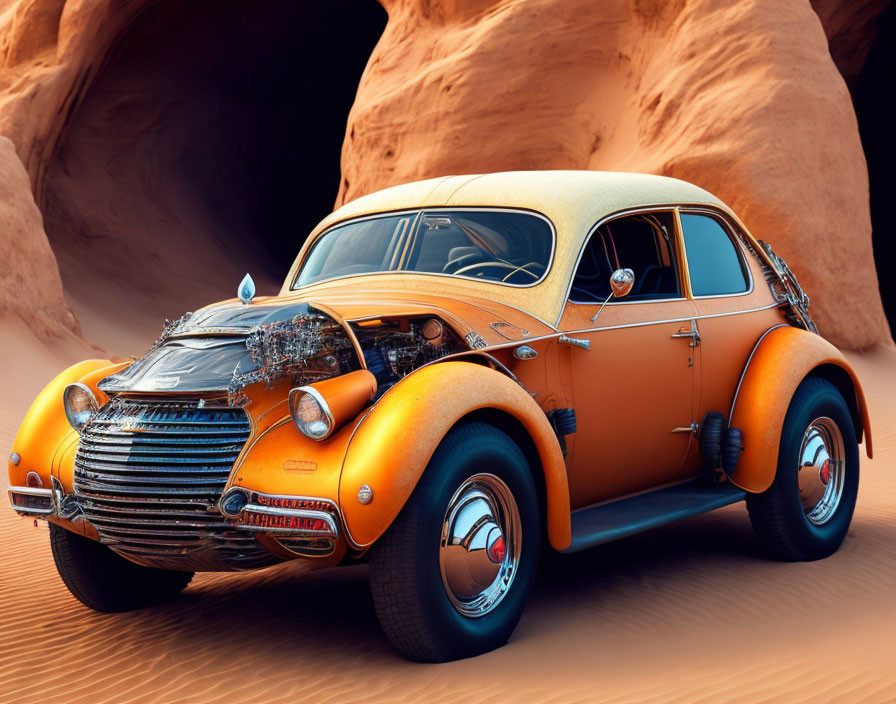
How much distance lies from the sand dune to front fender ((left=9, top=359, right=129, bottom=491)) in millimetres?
764

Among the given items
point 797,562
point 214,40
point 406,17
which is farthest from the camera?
point 214,40

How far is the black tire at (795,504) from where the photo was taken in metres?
5.34

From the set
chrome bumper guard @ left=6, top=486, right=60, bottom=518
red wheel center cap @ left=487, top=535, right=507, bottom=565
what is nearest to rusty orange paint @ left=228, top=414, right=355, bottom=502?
red wheel center cap @ left=487, top=535, right=507, bottom=565

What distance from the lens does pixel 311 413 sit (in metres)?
3.75

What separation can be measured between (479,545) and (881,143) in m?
21.2

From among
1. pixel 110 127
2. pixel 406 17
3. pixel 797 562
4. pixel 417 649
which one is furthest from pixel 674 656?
pixel 110 127

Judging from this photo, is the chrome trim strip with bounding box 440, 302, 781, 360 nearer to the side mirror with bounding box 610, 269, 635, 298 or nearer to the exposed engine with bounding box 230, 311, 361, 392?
the side mirror with bounding box 610, 269, 635, 298

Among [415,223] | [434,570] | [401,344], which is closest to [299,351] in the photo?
[401,344]

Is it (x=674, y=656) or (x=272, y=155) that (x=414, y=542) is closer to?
(x=674, y=656)

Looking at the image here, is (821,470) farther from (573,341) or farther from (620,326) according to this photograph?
(573,341)

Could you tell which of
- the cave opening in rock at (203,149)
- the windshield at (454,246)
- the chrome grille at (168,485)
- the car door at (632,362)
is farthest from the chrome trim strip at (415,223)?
the cave opening in rock at (203,149)

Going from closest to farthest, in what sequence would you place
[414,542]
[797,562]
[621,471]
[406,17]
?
[414,542], [621,471], [797,562], [406,17]

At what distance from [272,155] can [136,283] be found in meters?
5.90

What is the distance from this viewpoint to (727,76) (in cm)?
1339
